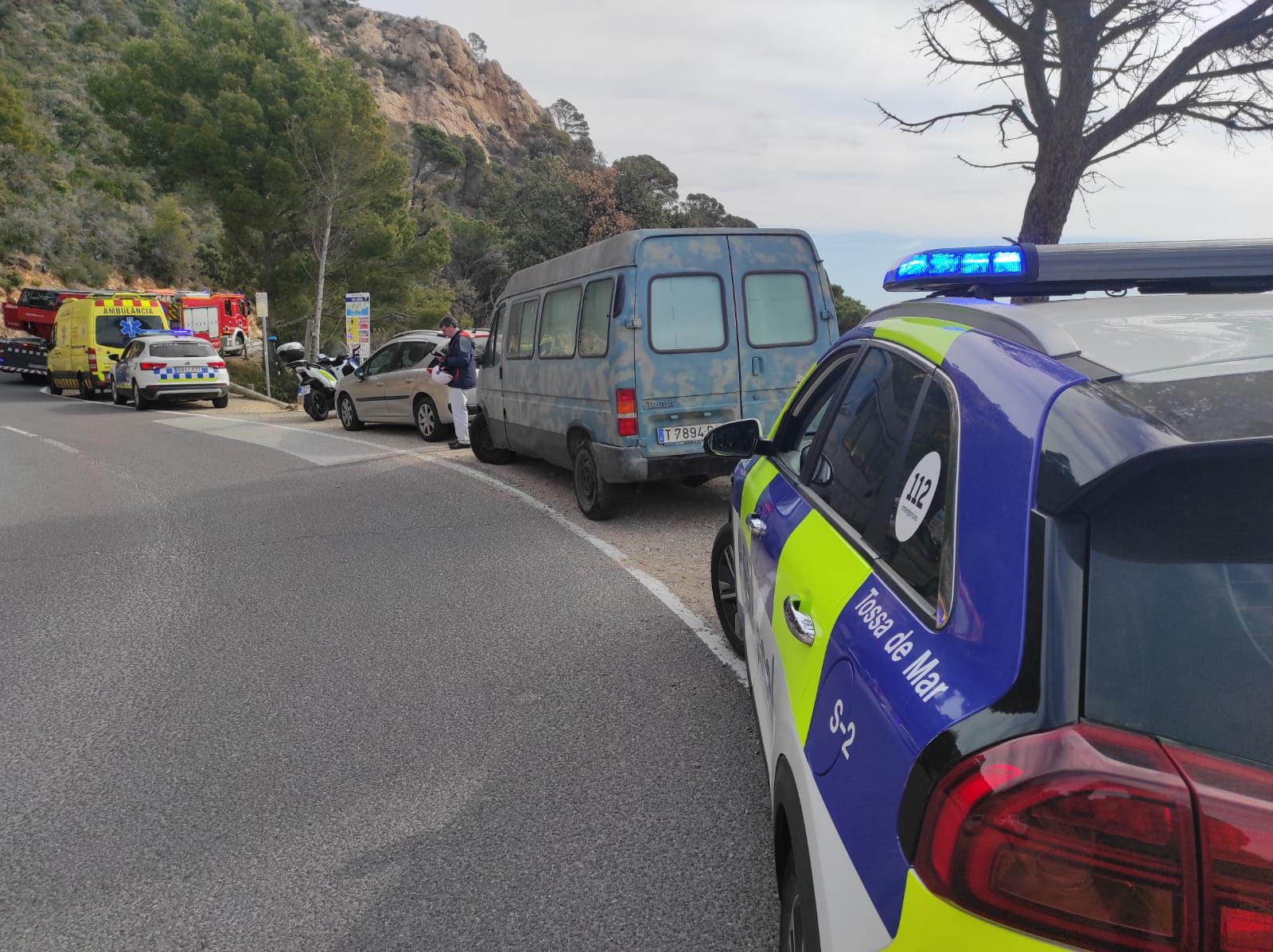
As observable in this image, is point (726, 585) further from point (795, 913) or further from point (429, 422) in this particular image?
point (429, 422)

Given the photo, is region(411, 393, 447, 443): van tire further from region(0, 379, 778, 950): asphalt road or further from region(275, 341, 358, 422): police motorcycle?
region(0, 379, 778, 950): asphalt road

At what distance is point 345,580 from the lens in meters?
6.43

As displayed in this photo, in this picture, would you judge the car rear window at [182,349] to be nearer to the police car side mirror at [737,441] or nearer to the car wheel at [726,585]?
the car wheel at [726,585]

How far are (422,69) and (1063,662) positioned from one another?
11245 centimetres

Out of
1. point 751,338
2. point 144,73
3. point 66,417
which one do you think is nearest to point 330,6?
point 144,73

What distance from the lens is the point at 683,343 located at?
25.1 feet

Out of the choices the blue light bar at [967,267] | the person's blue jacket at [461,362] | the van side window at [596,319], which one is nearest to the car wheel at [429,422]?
the person's blue jacket at [461,362]

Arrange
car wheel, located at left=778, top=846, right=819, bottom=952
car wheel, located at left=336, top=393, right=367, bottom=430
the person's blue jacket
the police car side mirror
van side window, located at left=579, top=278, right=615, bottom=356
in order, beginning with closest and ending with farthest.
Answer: car wheel, located at left=778, top=846, right=819, bottom=952 < the police car side mirror < van side window, located at left=579, top=278, right=615, bottom=356 < the person's blue jacket < car wheel, located at left=336, top=393, right=367, bottom=430

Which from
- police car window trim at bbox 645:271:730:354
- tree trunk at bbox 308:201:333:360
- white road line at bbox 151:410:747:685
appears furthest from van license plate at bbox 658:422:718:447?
tree trunk at bbox 308:201:333:360

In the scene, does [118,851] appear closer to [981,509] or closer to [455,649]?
[455,649]

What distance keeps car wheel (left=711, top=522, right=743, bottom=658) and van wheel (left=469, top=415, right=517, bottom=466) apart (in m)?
7.25

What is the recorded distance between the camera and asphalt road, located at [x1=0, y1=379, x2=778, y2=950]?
2.75 meters

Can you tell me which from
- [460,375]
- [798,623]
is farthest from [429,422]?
[798,623]

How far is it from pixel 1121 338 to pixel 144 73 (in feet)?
116
